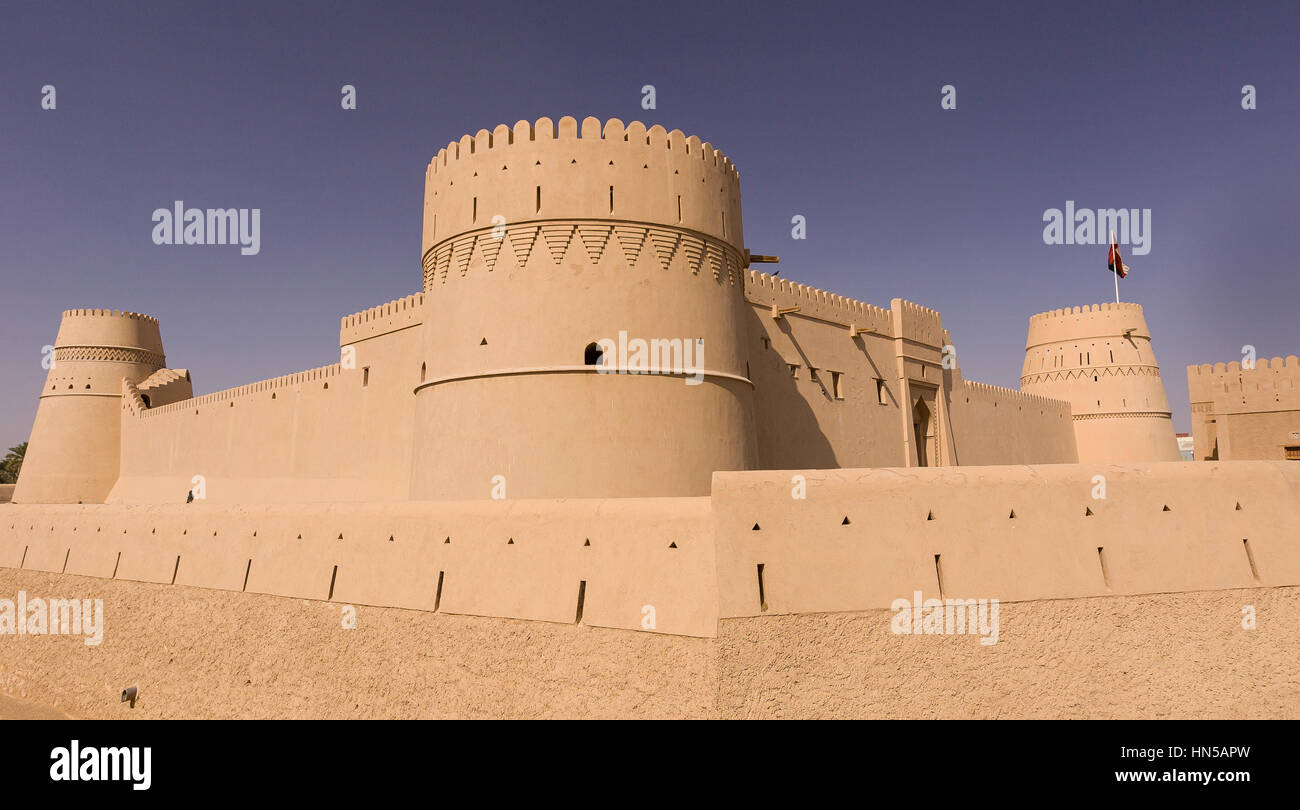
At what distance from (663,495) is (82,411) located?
82.9 ft

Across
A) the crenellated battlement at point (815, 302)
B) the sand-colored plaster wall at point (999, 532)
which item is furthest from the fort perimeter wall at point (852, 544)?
the crenellated battlement at point (815, 302)

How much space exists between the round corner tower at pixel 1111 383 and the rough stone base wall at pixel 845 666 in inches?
966

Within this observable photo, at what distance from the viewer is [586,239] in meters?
9.27

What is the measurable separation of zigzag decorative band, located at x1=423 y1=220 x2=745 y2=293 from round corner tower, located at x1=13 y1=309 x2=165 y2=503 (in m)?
22.0

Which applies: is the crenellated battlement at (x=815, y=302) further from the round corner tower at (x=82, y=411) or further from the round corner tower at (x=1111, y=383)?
the round corner tower at (x=82, y=411)

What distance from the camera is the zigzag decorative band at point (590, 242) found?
9.27 meters

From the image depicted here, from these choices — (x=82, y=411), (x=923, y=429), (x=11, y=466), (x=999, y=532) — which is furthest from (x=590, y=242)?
(x=11, y=466)

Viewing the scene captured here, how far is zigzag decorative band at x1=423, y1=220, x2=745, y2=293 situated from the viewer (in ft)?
30.4

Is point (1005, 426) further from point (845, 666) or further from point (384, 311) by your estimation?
point (845, 666)

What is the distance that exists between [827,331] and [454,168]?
9.22m

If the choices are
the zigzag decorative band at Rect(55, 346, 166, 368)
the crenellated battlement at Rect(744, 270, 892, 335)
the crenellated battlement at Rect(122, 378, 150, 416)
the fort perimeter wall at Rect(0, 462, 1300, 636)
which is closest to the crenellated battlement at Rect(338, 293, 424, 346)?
the crenellated battlement at Rect(744, 270, 892, 335)

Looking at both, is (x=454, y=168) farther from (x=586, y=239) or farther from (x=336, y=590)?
(x=336, y=590)

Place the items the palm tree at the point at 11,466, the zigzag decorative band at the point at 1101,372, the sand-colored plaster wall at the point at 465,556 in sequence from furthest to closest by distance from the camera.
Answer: the palm tree at the point at 11,466 < the zigzag decorative band at the point at 1101,372 < the sand-colored plaster wall at the point at 465,556
